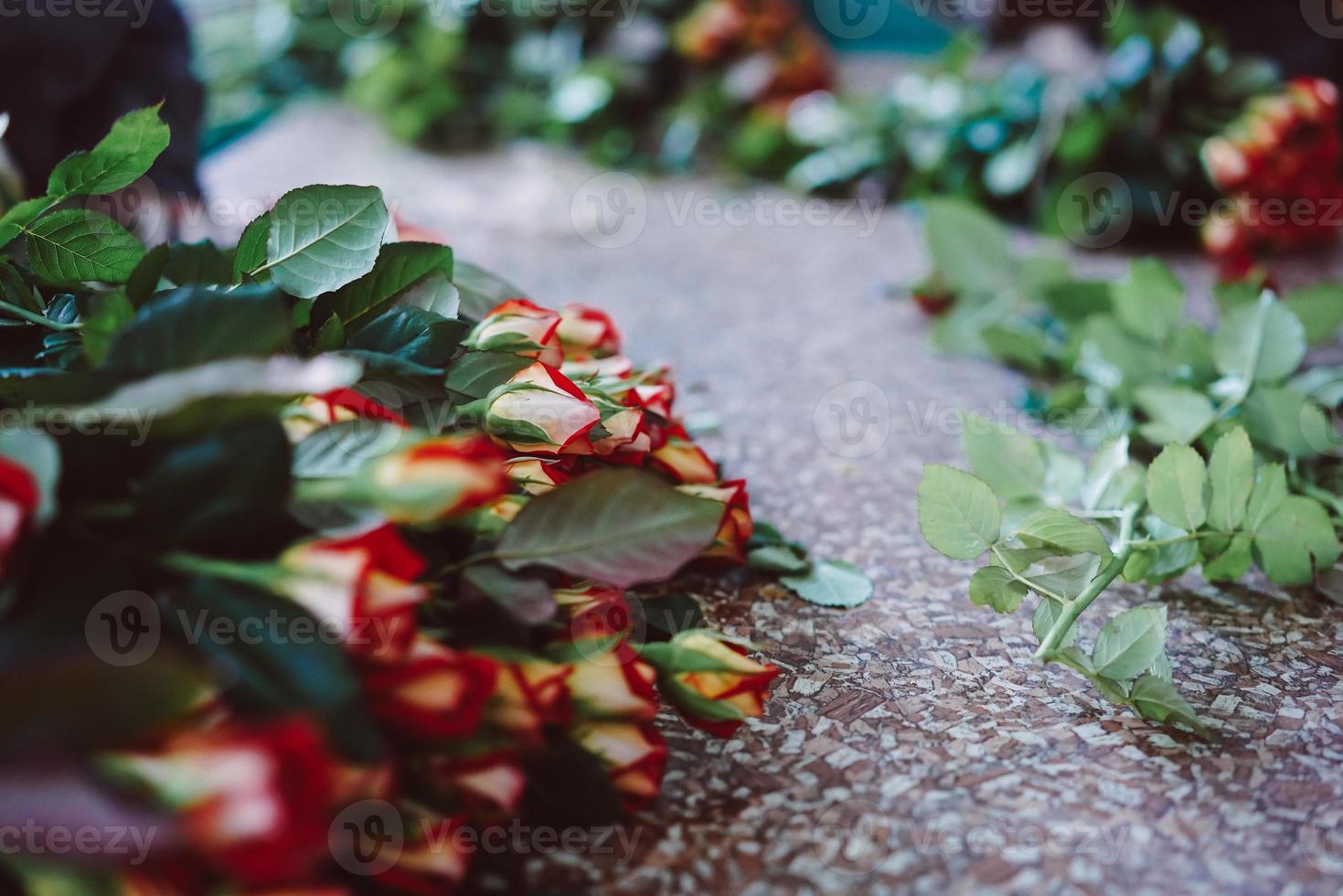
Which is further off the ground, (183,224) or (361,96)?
(361,96)

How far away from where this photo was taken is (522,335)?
43cm

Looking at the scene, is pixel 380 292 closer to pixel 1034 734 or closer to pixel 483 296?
pixel 483 296

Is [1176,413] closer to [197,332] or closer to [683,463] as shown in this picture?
[683,463]

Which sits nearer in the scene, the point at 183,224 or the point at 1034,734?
the point at 1034,734

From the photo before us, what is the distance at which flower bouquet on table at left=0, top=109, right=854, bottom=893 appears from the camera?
8.8 inches

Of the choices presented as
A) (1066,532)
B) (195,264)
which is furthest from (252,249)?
(1066,532)

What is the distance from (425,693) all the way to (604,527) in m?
0.08

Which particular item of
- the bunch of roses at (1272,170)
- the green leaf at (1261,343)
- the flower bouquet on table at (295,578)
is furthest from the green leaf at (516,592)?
the bunch of roses at (1272,170)

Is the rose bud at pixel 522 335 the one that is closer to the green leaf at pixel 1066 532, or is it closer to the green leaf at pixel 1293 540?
the green leaf at pixel 1066 532

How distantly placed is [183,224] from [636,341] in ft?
→ 1.44

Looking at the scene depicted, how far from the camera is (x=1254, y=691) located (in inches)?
17.1

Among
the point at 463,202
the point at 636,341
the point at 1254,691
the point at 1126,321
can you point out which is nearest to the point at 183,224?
the point at 463,202

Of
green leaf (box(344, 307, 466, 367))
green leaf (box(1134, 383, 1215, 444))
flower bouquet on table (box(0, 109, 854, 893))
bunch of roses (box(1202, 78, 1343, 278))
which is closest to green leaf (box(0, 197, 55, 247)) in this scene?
flower bouquet on table (box(0, 109, 854, 893))

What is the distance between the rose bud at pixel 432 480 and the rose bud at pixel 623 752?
0.10m
